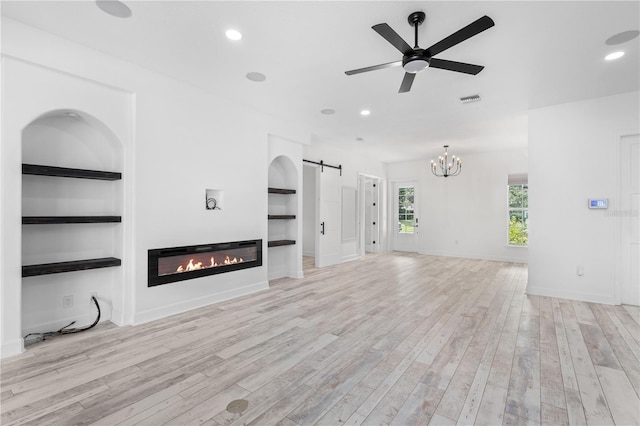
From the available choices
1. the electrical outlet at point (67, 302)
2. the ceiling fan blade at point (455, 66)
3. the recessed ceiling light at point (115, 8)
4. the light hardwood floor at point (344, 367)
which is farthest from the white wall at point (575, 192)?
the electrical outlet at point (67, 302)

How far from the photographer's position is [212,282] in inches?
167

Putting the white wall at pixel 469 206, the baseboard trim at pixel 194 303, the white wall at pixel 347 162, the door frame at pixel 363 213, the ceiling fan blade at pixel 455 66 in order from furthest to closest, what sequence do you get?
the door frame at pixel 363 213 → the white wall at pixel 469 206 → the white wall at pixel 347 162 → the baseboard trim at pixel 194 303 → the ceiling fan blade at pixel 455 66

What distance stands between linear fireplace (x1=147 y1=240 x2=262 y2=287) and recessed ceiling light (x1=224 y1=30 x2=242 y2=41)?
2.51 meters

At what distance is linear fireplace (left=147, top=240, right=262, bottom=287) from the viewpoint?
3.67 metres

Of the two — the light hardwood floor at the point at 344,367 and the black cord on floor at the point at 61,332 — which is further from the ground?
the black cord on floor at the point at 61,332

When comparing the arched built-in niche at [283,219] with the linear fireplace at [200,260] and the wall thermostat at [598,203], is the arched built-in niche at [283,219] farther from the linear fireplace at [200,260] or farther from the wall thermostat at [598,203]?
the wall thermostat at [598,203]

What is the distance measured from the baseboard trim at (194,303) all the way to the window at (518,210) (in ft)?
22.0

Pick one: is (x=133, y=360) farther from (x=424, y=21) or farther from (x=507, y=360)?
(x=424, y=21)

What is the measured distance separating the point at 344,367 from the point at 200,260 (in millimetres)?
2557

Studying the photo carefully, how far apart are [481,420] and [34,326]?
4.08m

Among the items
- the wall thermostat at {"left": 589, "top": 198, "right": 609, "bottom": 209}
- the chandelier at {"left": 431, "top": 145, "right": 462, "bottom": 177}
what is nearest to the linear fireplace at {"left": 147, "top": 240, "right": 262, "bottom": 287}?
the wall thermostat at {"left": 589, "top": 198, "right": 609, "bottom": 209}

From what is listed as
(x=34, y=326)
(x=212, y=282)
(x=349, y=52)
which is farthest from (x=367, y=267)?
(x=34, y=326)

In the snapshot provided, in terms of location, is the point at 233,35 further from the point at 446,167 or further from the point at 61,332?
the point at 446,167

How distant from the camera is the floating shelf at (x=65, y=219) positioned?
9.30ft
